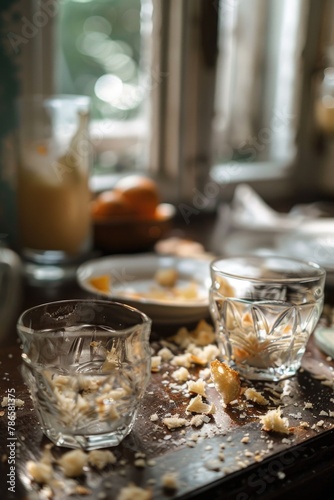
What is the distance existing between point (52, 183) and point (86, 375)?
521 mm

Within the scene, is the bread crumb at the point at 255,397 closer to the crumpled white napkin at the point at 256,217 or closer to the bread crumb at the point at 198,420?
the bread crumb at the point at 198,420

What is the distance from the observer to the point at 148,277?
3.23 ft

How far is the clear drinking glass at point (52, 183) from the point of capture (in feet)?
3.31

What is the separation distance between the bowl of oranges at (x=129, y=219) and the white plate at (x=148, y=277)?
125 millimetres

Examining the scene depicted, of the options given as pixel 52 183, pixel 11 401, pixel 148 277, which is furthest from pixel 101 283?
pixel 11 401

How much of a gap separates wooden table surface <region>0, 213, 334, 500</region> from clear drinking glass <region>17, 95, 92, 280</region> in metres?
0.38

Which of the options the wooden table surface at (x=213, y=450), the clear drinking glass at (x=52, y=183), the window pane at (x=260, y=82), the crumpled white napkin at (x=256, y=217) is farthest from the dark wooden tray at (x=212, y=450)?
the window pane at (x=260, y=82)

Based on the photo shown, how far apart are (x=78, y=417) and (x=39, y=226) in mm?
542

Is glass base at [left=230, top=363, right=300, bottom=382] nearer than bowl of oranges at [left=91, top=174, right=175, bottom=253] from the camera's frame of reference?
Yes

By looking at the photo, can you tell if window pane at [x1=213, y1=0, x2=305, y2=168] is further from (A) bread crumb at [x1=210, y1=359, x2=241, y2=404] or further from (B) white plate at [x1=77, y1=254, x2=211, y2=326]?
(A) bread crumb at [x1=210, y1=359, x2=241, y2=404]

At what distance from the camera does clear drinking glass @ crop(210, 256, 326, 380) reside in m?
0.69

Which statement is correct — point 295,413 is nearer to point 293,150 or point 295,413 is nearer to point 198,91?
point 198,91

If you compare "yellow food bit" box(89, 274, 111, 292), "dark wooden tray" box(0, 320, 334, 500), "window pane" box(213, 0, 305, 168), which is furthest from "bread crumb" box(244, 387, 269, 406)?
"window pane" box(213, 0, 305, 168)

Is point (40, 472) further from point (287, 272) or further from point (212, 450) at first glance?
point (287, 272)
